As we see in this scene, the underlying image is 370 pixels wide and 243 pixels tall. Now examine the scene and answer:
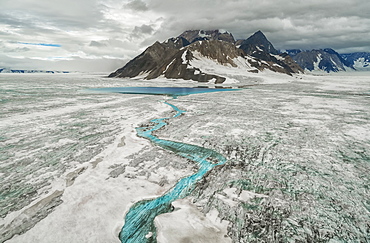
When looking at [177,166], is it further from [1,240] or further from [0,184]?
[0,184]

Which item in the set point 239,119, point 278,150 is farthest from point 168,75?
point 278,150

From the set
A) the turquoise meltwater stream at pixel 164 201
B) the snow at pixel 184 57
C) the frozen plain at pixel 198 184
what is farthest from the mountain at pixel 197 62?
the turquoise meltwater stream at pixel 164 201

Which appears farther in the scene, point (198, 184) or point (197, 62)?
point (197, 62)

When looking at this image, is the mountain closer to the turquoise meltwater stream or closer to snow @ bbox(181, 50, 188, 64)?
snow @ bbox(181, 50, 188, 64)

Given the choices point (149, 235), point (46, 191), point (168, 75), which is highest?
point (168, 75)

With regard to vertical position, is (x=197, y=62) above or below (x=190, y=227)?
above

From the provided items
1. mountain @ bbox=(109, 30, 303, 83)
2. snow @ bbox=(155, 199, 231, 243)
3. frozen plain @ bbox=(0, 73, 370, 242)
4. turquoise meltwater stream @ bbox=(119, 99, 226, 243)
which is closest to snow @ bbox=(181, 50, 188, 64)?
mountain @ bbox=(109, 30, 303, 83)

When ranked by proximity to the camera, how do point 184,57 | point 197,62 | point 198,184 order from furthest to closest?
1. point 184,57
2. point 197,62
3. point 198,184

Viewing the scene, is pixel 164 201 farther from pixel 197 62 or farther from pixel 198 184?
pixel 197 62

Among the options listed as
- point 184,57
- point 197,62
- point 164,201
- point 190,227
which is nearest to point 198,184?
point 164,201
